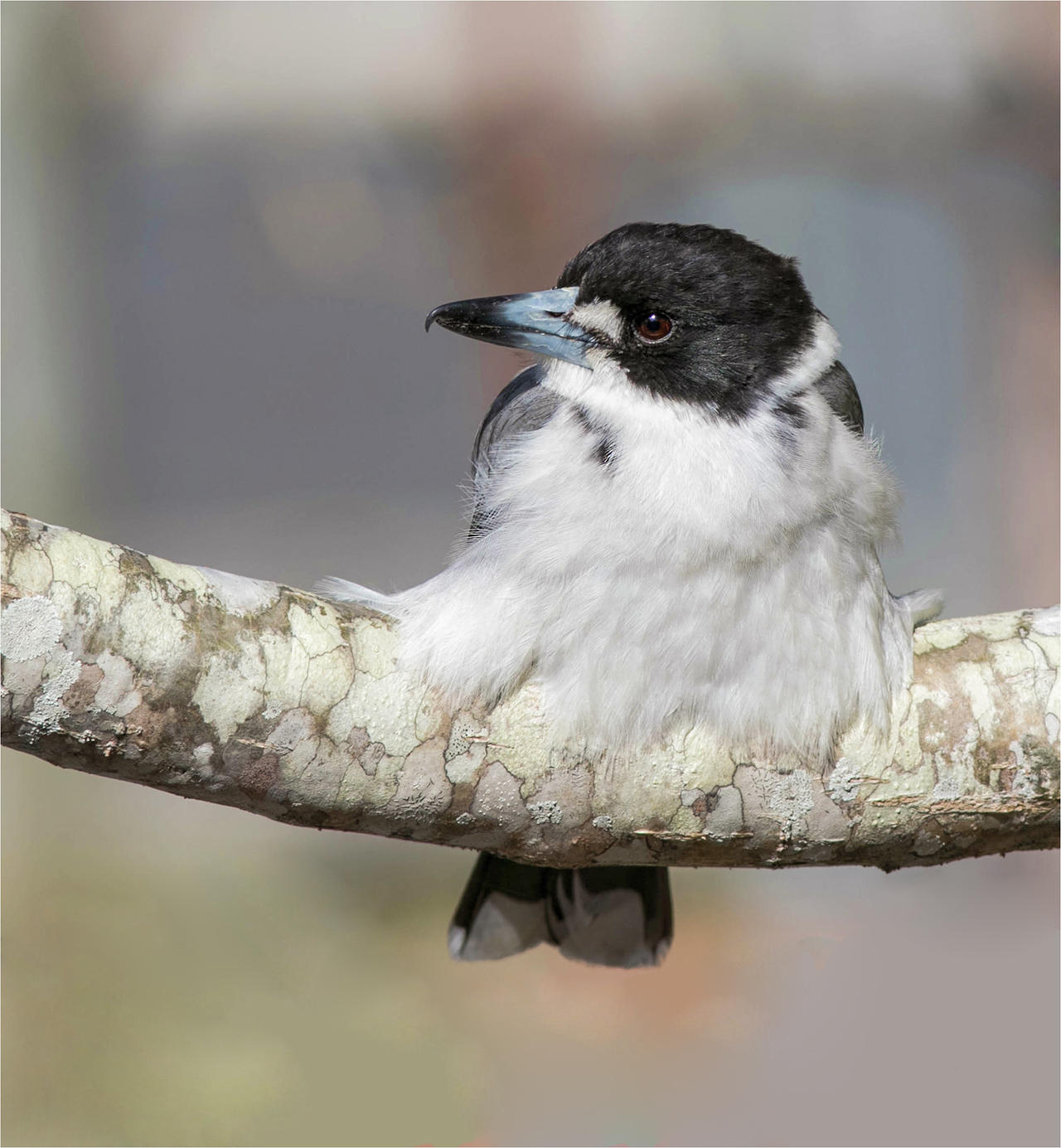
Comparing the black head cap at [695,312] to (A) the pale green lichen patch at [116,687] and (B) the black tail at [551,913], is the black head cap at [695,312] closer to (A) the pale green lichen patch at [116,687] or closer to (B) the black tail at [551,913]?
(A) the pale green lichen patch at [116,687]

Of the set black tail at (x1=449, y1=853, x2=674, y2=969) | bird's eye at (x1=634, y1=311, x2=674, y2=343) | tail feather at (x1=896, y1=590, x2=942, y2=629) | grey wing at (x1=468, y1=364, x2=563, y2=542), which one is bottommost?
black tail at (x1=449, y1=853, x2=674, y2=969)

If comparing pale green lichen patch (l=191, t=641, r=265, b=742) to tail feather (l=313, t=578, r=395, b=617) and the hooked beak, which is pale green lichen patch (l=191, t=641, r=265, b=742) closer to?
tail feather (l=313, t=578, r=395, b=617)

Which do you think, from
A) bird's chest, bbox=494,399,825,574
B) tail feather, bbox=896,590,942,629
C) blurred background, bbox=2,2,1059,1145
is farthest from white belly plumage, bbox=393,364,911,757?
blurred background, bbox=2,2,1059,1145

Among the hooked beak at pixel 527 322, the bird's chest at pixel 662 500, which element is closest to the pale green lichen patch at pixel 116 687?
the bird's chest at pixel 662 500

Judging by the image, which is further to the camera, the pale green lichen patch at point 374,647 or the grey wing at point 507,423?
the grey wing at point 507,423

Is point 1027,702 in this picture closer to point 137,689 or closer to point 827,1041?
point 137,689

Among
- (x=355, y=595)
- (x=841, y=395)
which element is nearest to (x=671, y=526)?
(x=841, y=395)

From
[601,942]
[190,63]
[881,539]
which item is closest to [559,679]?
[881,539]
